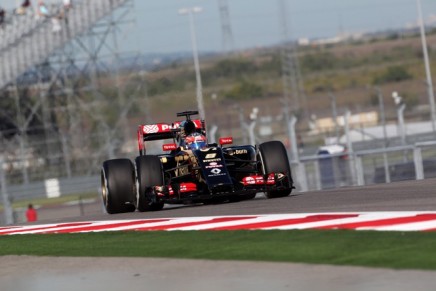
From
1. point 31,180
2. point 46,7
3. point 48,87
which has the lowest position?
point 31,180

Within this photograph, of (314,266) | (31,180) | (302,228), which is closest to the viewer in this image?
(314,266)

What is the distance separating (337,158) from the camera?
22.8m

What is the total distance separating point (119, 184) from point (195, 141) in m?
1.18

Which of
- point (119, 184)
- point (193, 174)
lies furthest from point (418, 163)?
point (119, 184)

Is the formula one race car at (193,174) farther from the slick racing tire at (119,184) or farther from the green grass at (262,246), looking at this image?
the green grass at (262,246)

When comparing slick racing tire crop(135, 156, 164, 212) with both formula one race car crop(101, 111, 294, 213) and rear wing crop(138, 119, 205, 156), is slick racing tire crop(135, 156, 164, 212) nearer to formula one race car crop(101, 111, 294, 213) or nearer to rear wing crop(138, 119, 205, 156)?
formula one race car crop(101, 111, 294, 213)

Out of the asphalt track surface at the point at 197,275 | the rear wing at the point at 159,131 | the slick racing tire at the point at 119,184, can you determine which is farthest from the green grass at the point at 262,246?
the rear wing at the point at 159,131

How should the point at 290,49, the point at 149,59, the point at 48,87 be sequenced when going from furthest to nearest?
1. the point at 290,49
2. the point at 48,87
3. the point at 149,59

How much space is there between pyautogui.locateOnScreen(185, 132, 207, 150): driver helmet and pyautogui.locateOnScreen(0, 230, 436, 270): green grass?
3.87 meters

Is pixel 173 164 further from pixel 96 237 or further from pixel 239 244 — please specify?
pixel 239 244

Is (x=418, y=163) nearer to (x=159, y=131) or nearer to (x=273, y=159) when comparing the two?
(x=273, y=159)

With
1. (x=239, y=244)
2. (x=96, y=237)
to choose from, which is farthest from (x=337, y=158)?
(x=239, y=244)

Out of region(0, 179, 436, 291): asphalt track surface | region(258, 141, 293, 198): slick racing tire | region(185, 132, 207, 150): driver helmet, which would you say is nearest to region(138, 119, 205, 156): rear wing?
region(185, 132, 207, 150): driver helmet

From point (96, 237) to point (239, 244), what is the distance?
8.96ft
